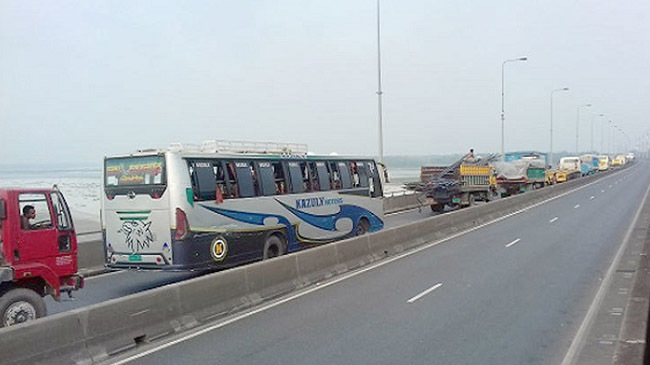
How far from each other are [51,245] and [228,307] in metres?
2.70

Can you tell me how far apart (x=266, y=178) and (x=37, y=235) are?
6.04m

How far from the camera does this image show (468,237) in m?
18.7

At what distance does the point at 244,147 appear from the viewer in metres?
13.4

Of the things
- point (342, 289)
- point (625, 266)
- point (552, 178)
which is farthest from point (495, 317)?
point (552, 178)

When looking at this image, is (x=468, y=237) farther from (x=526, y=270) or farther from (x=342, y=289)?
(x=342, y=289)

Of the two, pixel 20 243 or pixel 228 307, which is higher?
pixel 20 243

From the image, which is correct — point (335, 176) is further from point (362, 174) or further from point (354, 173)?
point (362, 174)

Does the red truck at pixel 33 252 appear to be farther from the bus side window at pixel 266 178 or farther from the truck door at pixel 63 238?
the bus side window at pixel 266 178

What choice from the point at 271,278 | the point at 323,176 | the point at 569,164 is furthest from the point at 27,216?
the point at 569,164

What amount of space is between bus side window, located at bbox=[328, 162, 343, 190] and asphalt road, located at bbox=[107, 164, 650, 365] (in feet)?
9.65

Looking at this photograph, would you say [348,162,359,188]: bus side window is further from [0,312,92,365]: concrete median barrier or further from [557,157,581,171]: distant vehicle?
[557,157,581,171]: distant vehicle

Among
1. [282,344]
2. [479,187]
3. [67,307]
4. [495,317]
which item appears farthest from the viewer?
[479,187]

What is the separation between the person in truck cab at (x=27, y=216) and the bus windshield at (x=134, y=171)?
3.01m

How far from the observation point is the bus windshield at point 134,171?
35.9 ft
